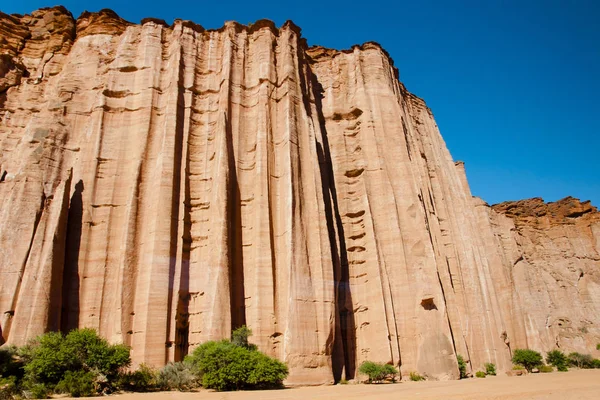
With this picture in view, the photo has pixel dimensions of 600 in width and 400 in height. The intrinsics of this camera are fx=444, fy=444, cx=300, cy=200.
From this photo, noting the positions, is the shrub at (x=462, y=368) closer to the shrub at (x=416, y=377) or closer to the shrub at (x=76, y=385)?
the shrub at (x=416, y=377)

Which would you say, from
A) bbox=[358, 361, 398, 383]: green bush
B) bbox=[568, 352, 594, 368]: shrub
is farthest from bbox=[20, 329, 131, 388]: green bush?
bbox=[568, 352, 594, 368]: shrub

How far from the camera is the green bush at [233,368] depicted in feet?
41.9

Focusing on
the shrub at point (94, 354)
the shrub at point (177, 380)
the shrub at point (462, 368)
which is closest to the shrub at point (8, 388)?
the shrub at point (94, 354)

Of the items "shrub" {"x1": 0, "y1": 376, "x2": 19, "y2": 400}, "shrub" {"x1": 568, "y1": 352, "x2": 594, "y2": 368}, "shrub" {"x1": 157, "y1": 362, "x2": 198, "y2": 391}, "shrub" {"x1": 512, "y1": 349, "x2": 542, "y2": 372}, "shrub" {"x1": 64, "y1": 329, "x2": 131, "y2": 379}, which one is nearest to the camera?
"shrub" {"x1": 0, "y1": 376, "x2": 19, "y2": 400}

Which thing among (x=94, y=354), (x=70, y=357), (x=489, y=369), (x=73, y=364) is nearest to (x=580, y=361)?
(x=489, y=369)

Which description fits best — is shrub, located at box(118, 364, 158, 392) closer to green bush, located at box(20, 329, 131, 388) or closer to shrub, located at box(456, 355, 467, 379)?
green bush, located at box(20, 329, 131, 388)

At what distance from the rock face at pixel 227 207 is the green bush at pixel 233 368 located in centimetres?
187

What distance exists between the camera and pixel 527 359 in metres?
25.3

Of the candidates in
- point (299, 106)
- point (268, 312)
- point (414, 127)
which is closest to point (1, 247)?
point (268, 312)

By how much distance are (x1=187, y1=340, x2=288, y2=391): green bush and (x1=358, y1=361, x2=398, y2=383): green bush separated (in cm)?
463

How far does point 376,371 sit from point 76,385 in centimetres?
1065

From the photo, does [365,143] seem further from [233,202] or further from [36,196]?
[36,196]

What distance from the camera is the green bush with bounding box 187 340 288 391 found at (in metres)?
12.8

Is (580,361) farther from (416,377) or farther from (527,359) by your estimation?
(416,377)
